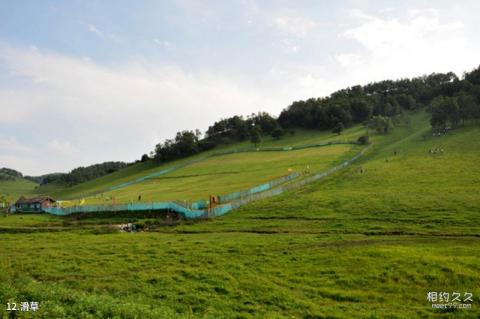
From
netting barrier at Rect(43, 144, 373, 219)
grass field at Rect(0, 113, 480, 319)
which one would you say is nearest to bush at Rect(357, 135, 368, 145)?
netting barrier at Rect(43, 144, 373, 219)

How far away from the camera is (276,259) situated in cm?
2844

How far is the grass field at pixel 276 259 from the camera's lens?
65.6 feet

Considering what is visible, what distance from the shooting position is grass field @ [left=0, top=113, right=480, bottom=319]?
787 inches

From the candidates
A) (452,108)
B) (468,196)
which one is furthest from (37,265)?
(452,108)

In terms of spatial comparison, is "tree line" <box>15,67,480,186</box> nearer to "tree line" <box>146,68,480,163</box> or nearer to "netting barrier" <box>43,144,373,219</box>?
"tree line" <box>146,68,480,163</box>

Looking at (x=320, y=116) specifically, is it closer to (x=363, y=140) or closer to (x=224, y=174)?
(x=363, y=140)

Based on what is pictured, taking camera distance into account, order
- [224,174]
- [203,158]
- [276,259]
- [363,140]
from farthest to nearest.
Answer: [203,158] → [363,140] → [224,174] → [276,259]

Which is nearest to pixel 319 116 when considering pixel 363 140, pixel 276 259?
pixel 363 140

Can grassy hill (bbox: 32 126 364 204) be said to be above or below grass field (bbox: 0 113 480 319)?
above

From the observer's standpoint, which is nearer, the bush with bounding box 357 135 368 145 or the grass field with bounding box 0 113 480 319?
the grass field with bounding box 0 113 480 319

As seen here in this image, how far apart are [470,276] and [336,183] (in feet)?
134

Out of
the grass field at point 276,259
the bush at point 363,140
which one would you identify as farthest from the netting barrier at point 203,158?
the grass field at point 276,259

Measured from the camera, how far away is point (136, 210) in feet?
186

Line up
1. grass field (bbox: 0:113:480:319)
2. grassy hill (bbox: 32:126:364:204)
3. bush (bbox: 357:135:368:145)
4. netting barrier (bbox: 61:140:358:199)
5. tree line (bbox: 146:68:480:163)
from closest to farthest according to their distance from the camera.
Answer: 1. grass field (bbox: 0:113:480:319)
2. grassy hill (bbox: 32:126:364:204)
3. bush (bbox: 357:135:368:145)
4. netting barrier (bbox: 61:140:358:199)
5. tree line (bbox: 146:68:480:163)
